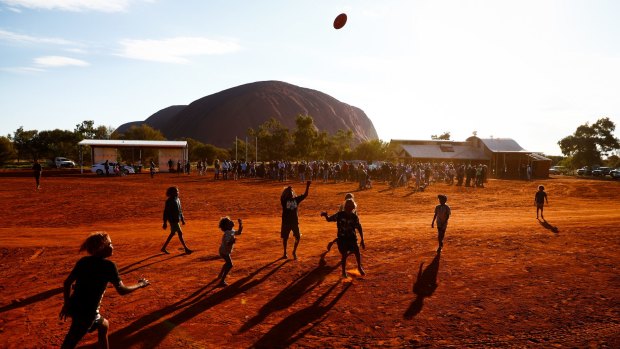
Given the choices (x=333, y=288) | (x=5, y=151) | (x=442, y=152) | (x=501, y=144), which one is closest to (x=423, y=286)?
(x=333, y=288)

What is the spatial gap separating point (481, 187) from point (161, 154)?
37.4 metres

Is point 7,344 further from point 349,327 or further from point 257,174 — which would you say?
point 257,174

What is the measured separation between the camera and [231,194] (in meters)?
26.8

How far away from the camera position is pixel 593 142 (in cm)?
8438

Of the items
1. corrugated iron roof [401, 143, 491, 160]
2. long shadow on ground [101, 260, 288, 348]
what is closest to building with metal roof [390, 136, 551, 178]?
corrugated iron roof [401, 143, 491, 160]

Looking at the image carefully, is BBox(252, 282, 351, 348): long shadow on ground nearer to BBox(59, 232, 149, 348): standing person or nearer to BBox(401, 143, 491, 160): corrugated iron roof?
BBox(59, 232, 149, 348): standing person

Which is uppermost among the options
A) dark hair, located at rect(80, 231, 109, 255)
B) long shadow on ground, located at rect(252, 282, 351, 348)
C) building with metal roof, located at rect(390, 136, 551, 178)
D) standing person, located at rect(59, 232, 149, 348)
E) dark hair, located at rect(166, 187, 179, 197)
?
building with metal roof, located at rect(390, 136, 551, 178)

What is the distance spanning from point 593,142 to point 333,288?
9631cm

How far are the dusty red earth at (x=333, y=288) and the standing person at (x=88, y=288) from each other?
1.70 metres

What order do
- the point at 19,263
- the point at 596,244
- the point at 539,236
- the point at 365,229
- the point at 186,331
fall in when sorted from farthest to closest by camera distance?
the point at 365,229, the point at 539,236, the point at 596,244, the point at 19,263, the point at 186,331

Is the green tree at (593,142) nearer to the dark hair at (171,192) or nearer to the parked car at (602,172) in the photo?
the parked car at (602,172)

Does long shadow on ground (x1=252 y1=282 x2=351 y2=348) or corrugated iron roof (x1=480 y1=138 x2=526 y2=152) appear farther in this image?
corrugated iron roof (x1=480 y1=138 x2=526 y2=152)

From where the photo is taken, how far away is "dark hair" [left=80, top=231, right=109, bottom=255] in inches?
182

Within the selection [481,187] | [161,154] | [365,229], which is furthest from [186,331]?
[161,154]
